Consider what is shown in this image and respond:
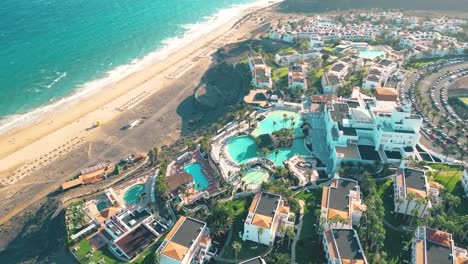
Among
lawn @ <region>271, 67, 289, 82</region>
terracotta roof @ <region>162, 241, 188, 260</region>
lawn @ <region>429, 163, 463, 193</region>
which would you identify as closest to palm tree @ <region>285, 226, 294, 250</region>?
terracotta roof @ <region>162, 241, 188, 260</region>

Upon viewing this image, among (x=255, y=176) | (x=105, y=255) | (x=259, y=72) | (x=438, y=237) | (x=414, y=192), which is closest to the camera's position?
(x=438, y=237)

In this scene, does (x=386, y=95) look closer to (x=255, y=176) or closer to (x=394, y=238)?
(x=255, y=176)

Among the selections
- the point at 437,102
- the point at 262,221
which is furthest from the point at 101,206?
the point at 437,102

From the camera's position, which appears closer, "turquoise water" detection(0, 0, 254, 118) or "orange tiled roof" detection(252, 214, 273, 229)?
"orange tiled roof" detection(252, 214, 273, 229)

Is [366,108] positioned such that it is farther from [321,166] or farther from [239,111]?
[239,111]

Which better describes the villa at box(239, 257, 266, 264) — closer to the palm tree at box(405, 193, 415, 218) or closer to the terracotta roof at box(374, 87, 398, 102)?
the palm tree at box(405, 193, 415, 218)

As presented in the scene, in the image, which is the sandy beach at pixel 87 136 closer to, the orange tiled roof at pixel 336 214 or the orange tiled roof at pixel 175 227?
the orange tiled roof at pixel 175 227

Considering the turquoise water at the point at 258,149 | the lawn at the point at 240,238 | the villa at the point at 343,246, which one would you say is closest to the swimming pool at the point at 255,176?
the turquoise water at the point at 258,149
